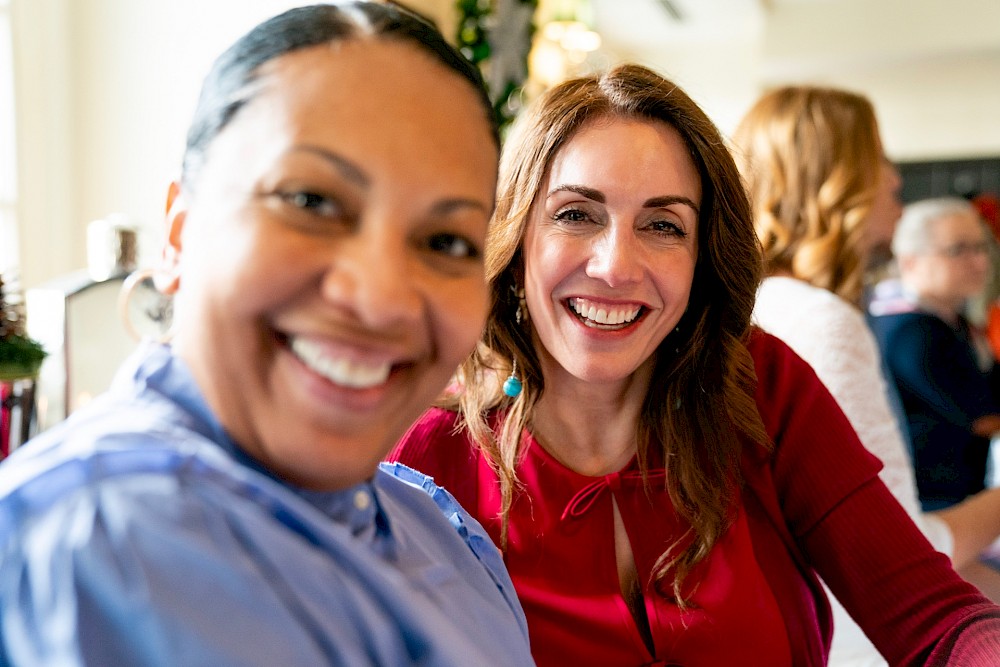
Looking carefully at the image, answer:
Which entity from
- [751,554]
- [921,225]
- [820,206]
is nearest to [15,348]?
[751,554]

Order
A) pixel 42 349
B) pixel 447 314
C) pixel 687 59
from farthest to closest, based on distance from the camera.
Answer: pixel 687 59 → pixel 42 349 → pixel 447 314

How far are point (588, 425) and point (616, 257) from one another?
0.27m

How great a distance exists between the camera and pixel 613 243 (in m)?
1.23

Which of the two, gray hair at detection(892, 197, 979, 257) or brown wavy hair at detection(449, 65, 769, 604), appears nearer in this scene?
brown wavy hair at detection(449, 65, 769, 604)

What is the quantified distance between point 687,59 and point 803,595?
21.8 feet

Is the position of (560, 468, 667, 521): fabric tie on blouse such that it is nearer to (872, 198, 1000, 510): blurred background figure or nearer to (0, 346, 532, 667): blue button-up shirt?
(0, 346, 532, 667): blue button-up shirt

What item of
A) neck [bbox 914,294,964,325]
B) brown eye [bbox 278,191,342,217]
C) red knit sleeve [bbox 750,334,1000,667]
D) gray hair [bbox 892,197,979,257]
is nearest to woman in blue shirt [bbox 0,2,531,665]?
brown eye [bbox 278,191,342,217]

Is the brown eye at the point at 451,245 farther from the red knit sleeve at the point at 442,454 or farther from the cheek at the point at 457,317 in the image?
the red knit sleeve at the point at 442,454

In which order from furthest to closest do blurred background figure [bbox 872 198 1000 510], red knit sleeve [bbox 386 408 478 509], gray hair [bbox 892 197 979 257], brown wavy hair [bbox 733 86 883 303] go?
gray hair [bbox 892 197 979 257] → blurred background figure [bbox 872 198 1000 510] → brown wavy hair [bbox 733 86 883 303] → red knit sleeve [bbox 386 408 478 509]

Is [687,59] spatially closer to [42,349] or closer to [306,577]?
[42,349]

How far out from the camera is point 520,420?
→ 1.34m

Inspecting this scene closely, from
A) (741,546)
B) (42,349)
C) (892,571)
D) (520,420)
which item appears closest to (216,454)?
(42,349)

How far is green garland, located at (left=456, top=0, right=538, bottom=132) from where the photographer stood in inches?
107

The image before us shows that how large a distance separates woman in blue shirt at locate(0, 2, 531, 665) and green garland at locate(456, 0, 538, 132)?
2175 millimetres
